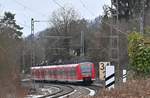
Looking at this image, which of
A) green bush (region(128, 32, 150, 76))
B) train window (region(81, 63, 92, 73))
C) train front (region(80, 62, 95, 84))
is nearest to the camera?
green bush (region(128, 32, 150, 76))

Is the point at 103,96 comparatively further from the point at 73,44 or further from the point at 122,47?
the point at 73,44

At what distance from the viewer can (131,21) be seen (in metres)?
63.3

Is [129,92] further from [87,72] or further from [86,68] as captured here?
[86,68]

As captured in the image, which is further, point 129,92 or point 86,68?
point 86,68

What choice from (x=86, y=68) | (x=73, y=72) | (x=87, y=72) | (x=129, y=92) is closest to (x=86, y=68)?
(x=86, y=68)

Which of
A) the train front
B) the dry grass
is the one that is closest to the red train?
the train front

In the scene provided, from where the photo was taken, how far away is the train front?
62.1 meters

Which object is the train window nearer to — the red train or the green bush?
the red train

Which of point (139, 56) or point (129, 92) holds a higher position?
point (139, 56)

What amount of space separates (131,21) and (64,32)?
101 ft

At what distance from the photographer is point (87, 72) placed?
63344 mm

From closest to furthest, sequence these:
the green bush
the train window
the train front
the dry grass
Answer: the dry grass < the green bush < the train front < the train window

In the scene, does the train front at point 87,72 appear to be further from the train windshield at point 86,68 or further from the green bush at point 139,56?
the green bush at point 139,56

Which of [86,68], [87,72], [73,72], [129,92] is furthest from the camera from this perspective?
[86,68]
